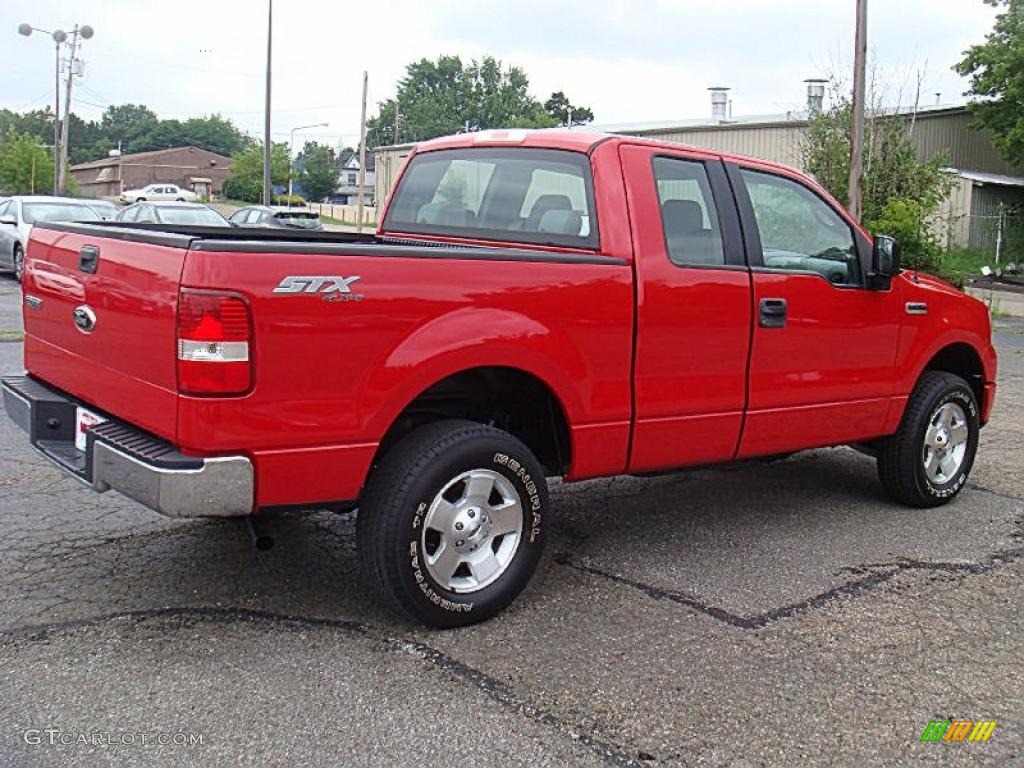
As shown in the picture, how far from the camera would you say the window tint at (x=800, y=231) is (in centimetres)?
532

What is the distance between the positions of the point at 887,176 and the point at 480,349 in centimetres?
2234

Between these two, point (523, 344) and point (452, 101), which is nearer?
point (523, 344)

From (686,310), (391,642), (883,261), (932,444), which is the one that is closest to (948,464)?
(932,444)

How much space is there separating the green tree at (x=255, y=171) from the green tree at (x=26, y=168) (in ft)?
50.7

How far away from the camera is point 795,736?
3396mm

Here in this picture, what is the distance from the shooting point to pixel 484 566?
13.9 ft

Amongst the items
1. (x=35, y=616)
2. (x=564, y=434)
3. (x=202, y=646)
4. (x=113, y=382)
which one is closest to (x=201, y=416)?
(x=113, y=382)

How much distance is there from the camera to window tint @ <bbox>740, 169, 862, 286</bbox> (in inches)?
210

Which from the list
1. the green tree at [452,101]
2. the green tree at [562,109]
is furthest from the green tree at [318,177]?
the green tree at [562,109]

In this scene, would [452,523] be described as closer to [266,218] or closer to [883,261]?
[883,261]

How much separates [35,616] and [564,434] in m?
2.17

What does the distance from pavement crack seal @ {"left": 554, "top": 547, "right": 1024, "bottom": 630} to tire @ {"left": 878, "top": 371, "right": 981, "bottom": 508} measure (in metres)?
0.76

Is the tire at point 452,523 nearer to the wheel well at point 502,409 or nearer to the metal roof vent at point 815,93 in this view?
the wheel well at point 502,409

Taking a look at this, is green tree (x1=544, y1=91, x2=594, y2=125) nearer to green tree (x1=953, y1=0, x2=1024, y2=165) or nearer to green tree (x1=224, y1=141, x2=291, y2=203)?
green tree (x1=224, y1=141, x2=291, y2=203)
